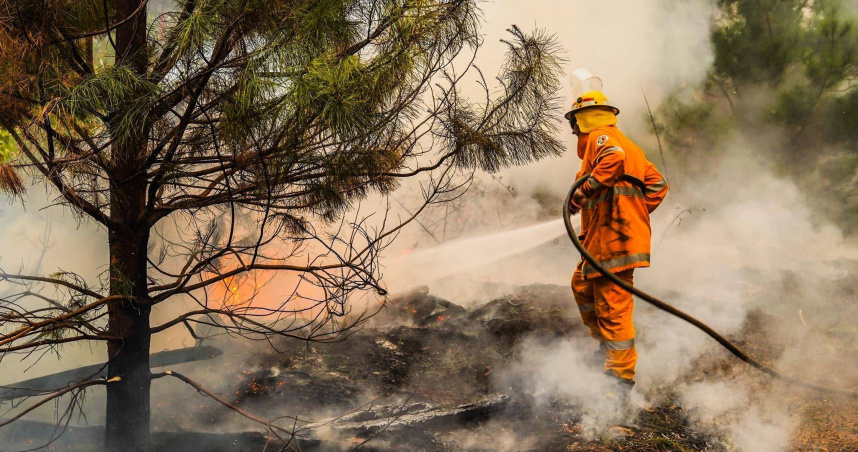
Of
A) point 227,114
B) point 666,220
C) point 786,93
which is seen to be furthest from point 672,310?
point 786,93

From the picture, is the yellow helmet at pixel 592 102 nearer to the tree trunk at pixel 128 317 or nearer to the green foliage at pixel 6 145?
the tree trunk at pixel 128 317

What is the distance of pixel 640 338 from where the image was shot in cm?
568

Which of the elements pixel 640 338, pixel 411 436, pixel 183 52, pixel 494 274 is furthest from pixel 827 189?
pixel 183 52

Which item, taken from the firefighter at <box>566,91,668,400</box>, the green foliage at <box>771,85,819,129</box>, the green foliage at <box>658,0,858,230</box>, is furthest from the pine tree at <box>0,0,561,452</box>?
the green foliage at <box>771,85,819,129</box>

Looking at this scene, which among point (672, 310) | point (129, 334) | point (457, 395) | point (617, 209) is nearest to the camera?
point (672, 310)

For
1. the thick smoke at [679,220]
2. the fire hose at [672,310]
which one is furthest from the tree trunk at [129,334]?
the thick smoke at [679,220]

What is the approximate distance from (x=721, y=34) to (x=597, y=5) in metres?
1.51

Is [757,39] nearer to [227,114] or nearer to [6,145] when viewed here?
[227,114]

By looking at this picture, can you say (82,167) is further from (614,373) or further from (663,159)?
(663,159)

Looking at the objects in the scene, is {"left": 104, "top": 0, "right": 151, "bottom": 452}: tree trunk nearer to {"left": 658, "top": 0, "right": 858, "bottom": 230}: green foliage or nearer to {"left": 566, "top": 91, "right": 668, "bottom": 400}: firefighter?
{"left": 566, "top": 91, "right": 668, "bottom": 400}: firefighter

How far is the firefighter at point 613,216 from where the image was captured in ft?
12.8

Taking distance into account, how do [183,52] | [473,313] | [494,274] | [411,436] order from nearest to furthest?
1. [183,52]
2. [411,436]
3. [473,313]
4. [494,274]

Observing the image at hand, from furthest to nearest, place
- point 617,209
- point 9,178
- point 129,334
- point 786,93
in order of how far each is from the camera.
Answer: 1. point 786,93
2. point 129,334
3. point 617,209
4. point 9,178

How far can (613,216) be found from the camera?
394cm
